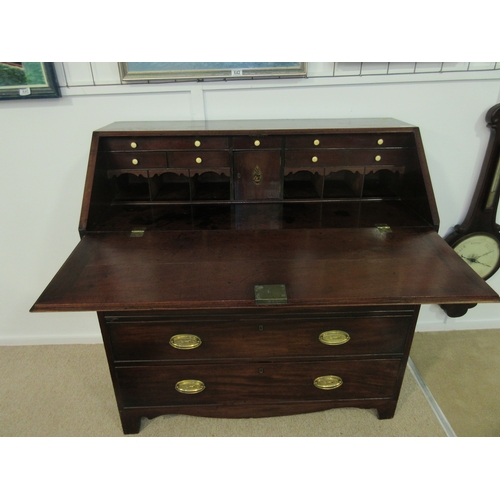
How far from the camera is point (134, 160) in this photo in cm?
162

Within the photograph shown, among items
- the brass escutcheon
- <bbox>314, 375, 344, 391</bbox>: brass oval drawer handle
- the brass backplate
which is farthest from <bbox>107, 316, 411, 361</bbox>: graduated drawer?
the brass escutcheon

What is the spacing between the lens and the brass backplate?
3.72 feet

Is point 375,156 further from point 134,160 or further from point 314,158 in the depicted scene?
point 134,160

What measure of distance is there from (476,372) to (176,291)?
6.22 feet

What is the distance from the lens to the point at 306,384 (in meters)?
1.57

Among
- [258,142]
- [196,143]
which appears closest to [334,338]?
[258,142]

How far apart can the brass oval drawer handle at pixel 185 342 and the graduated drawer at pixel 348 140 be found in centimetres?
91

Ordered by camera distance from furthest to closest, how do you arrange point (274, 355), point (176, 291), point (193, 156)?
1. point (193, 156)
2. point (274, 355)
3. point (176, 291)

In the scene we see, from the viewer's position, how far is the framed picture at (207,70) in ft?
5.80

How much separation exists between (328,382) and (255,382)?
1.03 feet

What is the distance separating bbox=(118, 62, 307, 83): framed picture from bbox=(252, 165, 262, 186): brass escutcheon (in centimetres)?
51

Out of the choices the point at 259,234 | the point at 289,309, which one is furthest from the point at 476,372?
the point at 259,234

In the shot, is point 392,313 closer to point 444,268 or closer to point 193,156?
point 444,268

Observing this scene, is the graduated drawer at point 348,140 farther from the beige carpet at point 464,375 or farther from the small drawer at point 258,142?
the beige carpet at point 464,375
